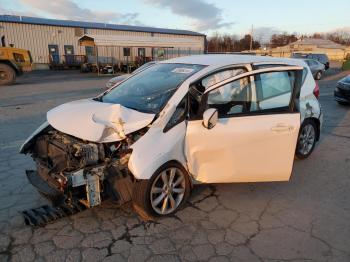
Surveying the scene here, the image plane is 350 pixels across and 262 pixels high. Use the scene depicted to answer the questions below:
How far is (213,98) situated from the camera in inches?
143

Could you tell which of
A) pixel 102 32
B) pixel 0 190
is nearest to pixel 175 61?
pixel 0 190

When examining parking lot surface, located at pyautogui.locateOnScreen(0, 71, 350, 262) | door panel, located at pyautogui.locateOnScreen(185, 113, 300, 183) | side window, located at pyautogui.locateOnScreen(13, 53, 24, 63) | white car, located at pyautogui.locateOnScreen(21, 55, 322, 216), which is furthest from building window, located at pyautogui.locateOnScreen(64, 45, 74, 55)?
door panel, located at pyautogui.locateOnScreen(185, 113, 300, 183)

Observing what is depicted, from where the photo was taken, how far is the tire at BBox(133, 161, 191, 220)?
10.4ft

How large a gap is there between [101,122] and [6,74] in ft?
53.6

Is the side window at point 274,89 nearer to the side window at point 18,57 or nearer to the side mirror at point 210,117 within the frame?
the side mirror at point 210,117

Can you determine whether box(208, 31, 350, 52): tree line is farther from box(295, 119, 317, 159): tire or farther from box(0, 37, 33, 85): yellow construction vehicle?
box(295, 119, 317, 159): tire

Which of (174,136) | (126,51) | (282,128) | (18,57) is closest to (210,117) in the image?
(174,136)

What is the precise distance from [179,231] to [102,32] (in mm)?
38689

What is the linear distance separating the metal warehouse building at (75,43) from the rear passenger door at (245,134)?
27221 millimetres

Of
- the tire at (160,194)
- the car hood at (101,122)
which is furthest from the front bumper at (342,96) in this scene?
the car hood at (101,122)

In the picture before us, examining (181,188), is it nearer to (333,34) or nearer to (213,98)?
(213,98)

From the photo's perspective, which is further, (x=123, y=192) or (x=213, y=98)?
(x=213, y=98)

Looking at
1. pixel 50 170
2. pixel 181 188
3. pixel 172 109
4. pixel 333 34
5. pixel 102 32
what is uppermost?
pixel 333 34

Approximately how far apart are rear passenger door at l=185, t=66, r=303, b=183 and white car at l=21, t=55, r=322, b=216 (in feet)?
0.04
